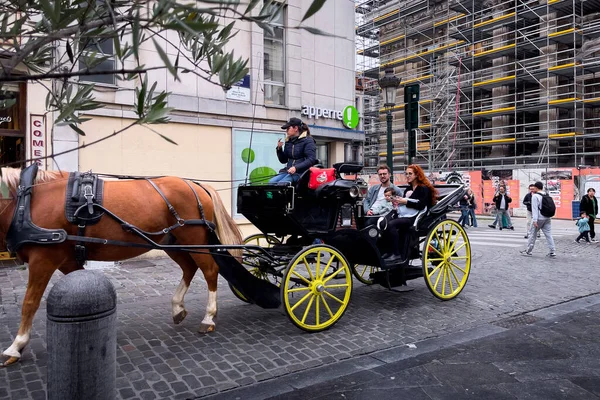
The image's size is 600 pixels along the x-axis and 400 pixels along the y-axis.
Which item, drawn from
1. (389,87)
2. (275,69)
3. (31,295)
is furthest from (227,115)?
(31,295)

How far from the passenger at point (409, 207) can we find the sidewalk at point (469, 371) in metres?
1.42

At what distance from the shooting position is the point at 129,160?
31.8ft

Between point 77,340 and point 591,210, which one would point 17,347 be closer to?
point 77,340

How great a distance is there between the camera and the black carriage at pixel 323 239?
16.6ft

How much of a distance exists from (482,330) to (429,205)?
6.22 ft

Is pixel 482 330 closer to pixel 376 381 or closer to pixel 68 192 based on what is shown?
pixel 376 381

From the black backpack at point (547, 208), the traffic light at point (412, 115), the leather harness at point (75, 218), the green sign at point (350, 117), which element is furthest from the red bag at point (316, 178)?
the green sign at point (350, 117)

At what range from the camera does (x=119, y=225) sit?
14.9 feet

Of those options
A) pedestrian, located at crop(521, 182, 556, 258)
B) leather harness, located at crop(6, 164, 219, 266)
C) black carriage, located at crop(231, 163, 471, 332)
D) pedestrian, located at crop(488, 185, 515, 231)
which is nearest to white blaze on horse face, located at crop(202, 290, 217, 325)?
black carriage, located at crop(231, 163, 471, 332)

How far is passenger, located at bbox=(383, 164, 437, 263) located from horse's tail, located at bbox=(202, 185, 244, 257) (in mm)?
1971

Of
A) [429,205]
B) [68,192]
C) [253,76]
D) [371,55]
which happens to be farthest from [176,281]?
[371,55]

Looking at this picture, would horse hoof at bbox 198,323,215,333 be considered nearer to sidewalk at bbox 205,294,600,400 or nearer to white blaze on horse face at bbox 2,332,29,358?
sidewalk at bbox 205,294,600,400

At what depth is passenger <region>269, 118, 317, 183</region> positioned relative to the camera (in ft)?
18.1

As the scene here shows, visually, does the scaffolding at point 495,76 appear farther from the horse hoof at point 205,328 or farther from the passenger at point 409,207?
the horse hoof at point 205,328
